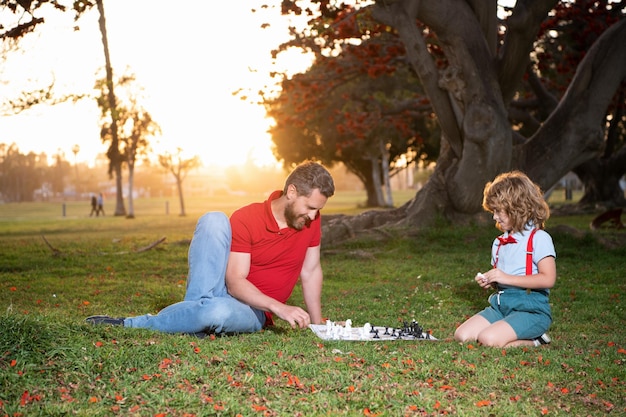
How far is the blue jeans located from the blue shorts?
7.54ft

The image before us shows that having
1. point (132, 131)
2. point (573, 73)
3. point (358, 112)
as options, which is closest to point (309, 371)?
point (358, 112)

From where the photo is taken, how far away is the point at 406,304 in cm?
861

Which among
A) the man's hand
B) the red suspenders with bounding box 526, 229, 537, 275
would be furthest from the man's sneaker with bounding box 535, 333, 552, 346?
the man's hand

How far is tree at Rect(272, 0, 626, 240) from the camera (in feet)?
44.5

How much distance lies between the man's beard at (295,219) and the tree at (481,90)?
27.4 ft

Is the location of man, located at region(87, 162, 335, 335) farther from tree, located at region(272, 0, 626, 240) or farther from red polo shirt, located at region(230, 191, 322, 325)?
tree, located at region(272, 0, 626, 240)

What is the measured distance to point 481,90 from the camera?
45.8 ft

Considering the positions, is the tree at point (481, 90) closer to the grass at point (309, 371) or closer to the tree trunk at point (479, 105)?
the tree trunk at point (479, 105)

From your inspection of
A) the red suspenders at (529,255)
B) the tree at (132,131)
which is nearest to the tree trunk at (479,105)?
the red suspenders at (529,255)

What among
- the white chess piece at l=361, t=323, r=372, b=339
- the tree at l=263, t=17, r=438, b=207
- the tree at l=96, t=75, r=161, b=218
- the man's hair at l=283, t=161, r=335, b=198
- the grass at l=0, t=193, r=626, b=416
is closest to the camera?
the grass at l=0, t=193, r=626, b=416

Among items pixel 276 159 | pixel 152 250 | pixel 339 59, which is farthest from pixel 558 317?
pixel 276 159

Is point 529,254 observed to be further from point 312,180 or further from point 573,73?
point 573,73

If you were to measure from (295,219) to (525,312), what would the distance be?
7.20 feet

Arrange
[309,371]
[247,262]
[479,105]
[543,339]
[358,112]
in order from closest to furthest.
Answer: [309,371]
[247,262]
[543,339]
[479,105]
[358,112]
